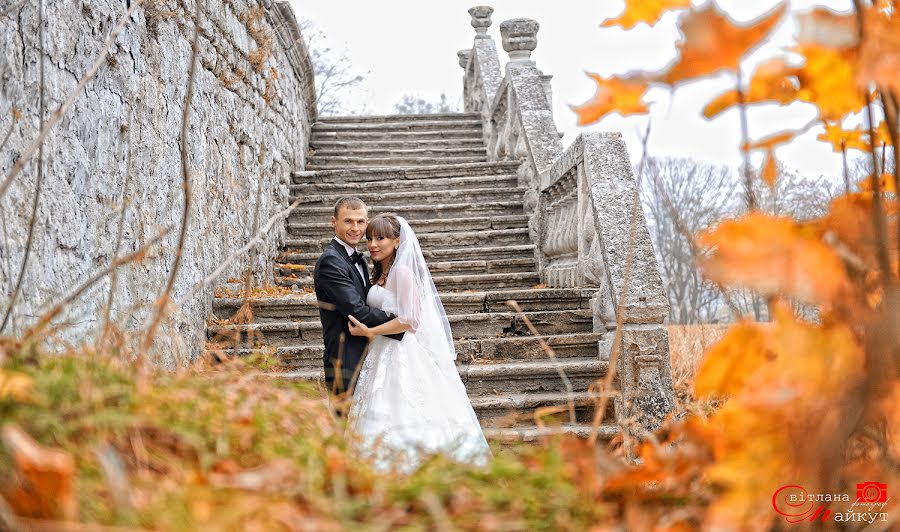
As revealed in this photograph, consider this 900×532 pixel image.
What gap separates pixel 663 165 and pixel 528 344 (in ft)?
60.9

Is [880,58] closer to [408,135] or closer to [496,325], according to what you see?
[496,325]

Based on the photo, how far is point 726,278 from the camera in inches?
35.0

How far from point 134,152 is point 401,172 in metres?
4.77

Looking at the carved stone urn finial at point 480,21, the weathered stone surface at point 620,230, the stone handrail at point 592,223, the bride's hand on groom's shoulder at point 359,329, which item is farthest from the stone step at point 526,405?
the carved stone urn finial at point 480,21

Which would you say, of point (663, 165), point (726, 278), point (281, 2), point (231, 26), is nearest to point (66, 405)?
point (726, 278)

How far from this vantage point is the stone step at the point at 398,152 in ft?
30.9

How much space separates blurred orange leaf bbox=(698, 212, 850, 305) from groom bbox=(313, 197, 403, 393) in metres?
2.91

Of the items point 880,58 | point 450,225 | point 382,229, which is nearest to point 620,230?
point 382,229

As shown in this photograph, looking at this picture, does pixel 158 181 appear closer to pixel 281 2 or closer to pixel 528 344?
pixel 528 344

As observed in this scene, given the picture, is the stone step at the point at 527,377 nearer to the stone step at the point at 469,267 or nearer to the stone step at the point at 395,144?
the stone step at the point at 469,267

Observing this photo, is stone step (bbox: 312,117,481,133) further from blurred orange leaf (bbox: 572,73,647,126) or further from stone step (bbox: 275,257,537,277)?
blurred orange leaf (bbox: 572,73,647,126)

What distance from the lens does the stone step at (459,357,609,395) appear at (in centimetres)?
496

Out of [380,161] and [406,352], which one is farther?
[380,161]

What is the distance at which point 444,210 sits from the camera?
7668 mm
